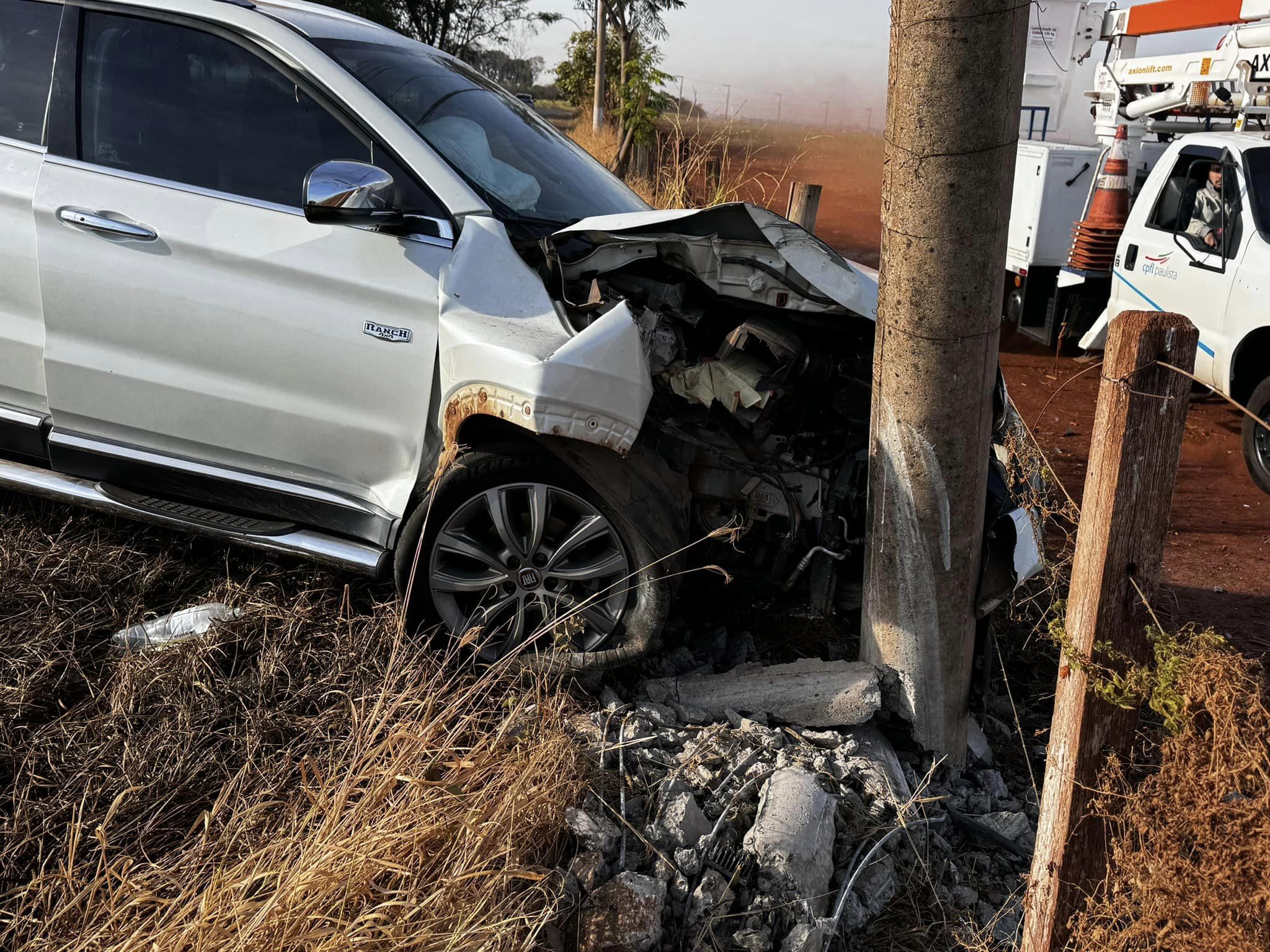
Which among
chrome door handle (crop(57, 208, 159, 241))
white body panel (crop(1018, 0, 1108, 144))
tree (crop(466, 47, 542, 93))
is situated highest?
tree (crop(466, 47, 542, 93))

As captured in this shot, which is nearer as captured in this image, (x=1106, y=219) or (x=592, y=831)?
(x=592, y=831)

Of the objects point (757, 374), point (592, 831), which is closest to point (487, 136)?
point (757, 374)

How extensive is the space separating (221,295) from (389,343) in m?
0.59

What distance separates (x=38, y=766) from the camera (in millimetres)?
2766

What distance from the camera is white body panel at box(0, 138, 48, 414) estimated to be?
337 cm

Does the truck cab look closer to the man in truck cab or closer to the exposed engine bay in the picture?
the man in truck cab

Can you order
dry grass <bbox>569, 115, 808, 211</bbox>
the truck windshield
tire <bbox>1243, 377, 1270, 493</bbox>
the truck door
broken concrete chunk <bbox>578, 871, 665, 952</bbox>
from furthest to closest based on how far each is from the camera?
dry grass <bbox>569, 115, 808, 211</bbox>
the truck door
the truck windshield
tire <bbox>1243, 377, 1270, 493</bbox>
broken concrete chunk <bbox>578, 871, 665, 952</bbox>

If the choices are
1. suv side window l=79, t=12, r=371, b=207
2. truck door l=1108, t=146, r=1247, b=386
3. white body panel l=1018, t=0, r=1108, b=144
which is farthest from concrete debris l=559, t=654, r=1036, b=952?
white body panel l=1018, t=0, r=1108, b=144

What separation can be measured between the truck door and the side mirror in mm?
5074

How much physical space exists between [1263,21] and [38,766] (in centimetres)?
891

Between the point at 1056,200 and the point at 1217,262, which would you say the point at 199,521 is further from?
the point at 1056,200

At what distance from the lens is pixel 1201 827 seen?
203cm

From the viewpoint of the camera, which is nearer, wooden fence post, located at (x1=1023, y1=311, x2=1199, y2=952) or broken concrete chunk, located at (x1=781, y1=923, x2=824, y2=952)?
wooden fence post, located at (x1=1023, y1=311, x2=1199, y2=952)

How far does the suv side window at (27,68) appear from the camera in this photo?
3.48 metres
